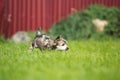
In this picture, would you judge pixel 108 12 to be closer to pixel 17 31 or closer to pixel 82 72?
pixel 17 31

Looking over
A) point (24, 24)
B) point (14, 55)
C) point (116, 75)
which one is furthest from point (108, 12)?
point (116, 75)

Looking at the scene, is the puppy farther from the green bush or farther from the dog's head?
the green bush

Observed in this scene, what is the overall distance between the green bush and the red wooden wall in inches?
18.1

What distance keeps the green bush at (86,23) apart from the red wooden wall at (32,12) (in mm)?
459

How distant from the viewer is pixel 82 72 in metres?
7.41

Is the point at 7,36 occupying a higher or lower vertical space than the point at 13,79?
lower

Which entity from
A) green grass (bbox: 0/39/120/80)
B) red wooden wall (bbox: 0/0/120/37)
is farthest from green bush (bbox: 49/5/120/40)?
green grass (bbox: 0/39/120/80)

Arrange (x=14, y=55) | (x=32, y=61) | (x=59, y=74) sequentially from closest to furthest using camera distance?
(x=59, y=74)
(x=32, y=61)
(x=14, y=55)

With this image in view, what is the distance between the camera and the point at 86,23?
19000 millimetres

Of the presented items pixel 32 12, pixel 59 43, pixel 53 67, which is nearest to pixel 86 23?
pixel 32 12

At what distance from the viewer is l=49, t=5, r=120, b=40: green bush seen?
18719mm

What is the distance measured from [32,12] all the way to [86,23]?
8.56 ft

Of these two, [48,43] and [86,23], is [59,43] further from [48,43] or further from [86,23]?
[86,23]

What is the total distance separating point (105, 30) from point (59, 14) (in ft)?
8.21
